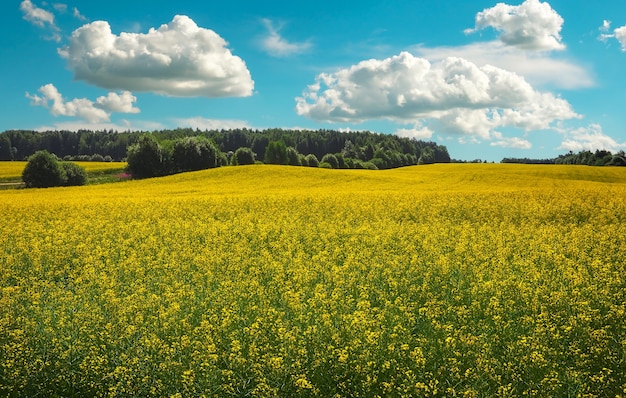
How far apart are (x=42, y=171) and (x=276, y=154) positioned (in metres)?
57.1

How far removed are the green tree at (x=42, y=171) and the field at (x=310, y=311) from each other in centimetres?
4162

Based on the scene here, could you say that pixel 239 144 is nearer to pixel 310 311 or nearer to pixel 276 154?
pixel 276 154

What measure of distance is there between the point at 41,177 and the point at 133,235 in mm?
47210

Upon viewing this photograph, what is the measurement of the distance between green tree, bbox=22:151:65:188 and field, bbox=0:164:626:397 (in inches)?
1638

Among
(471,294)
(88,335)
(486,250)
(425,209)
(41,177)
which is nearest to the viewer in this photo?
(88,335)

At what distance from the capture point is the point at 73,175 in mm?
61188

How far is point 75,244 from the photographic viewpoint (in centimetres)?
1597

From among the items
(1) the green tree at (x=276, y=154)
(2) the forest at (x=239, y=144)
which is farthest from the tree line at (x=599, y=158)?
(1) the green tree at (x=276, y=154)

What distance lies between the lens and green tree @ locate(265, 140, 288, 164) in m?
107

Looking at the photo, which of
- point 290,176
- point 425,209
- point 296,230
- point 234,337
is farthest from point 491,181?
point 234,337

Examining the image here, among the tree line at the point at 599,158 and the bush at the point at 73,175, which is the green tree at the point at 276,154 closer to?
the bush at the point at 73,175

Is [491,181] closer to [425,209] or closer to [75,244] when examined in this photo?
[425,209]

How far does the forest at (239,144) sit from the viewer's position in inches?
5655

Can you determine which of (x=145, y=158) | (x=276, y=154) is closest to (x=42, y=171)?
(x=145, y=158)
